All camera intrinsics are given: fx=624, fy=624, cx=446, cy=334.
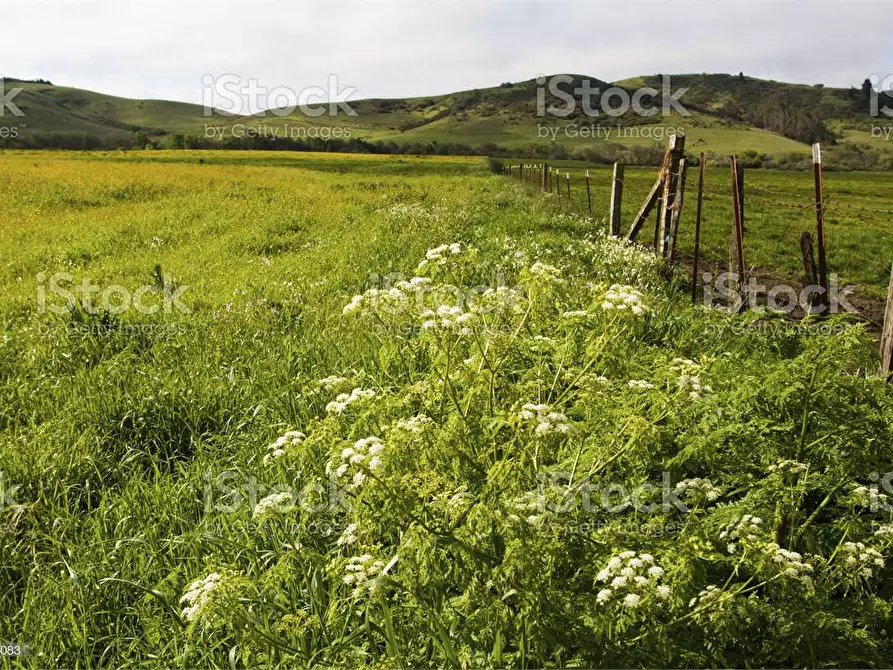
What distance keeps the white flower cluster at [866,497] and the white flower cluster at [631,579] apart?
1.23 m

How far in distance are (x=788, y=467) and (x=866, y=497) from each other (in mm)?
350

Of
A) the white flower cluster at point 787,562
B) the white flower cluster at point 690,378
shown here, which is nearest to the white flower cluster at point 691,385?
the white flower cluster at point 690,378

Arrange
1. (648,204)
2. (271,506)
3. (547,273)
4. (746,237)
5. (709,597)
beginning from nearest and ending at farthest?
(709,597)
(271,506)
(547,273)
(648,204)
(746,237)

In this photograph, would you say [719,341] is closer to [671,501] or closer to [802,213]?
Result: [671,501]

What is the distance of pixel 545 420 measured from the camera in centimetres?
262

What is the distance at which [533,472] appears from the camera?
294cm

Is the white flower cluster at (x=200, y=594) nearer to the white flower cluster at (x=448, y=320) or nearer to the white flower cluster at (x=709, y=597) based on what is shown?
the white flower cluster at (x=448, y=320)

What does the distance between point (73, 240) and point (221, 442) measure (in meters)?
12.5

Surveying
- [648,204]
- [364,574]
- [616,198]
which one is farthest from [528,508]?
[616,198]

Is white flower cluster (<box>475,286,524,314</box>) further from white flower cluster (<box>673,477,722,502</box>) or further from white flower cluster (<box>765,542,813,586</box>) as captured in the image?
white flower cluster (<box>765,542,813,586</box>)

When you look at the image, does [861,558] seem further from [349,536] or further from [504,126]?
[504,126]

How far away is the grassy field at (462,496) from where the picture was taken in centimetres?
239

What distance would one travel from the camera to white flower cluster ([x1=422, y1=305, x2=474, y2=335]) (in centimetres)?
Result: 302

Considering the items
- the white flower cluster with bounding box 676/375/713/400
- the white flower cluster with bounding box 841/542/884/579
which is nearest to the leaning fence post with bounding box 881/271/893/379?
the white flower cluster with bounding box 841/542/884/579
